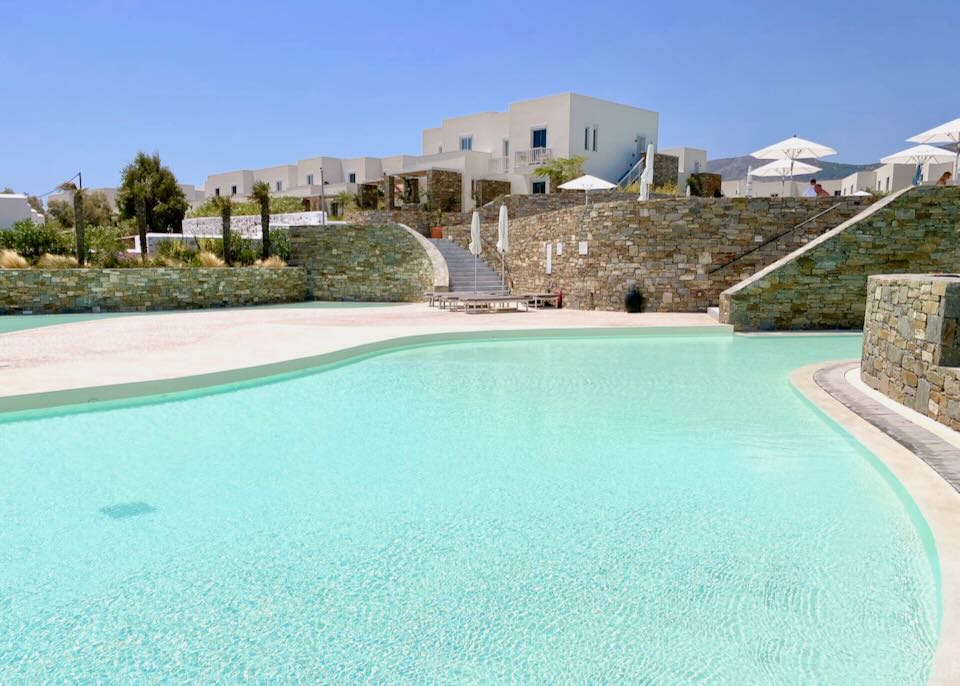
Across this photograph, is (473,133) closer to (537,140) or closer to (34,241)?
(537,140)

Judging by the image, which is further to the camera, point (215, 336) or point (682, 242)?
point (682, 242)

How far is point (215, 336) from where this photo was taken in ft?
35.6

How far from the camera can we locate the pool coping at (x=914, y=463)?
7.80 ft

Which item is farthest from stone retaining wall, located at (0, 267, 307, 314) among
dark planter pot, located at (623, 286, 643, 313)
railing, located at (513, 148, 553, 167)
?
railing, located at (513, 148, 553, 167)

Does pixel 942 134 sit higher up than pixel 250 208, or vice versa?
pixel 942 134

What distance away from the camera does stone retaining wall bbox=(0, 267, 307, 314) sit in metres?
15.7

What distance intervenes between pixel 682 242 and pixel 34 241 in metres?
18.0

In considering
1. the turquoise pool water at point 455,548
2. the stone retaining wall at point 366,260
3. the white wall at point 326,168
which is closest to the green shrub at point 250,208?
the white wall at point 326,168

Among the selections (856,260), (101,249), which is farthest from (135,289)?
(856,260)

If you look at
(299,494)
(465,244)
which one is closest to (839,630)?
(299,494)

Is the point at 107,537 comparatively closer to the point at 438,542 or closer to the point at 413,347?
the point at 438,542

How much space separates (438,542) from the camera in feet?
12.5

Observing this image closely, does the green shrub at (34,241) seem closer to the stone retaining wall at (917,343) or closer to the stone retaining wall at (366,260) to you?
the stone retaining wall at (366,260)

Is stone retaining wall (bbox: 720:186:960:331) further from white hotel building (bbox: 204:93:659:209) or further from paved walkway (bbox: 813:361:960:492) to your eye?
white hotel building (bbox: 204:93:659:209)
